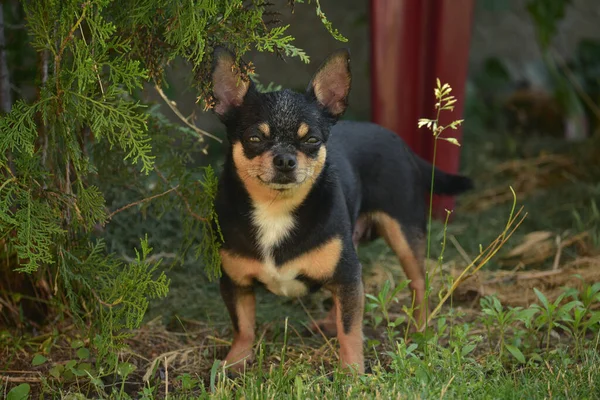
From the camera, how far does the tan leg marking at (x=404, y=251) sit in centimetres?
392

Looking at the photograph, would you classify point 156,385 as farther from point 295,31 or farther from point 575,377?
point 295,31

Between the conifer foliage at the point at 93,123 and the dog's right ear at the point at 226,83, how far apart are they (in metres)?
0.04

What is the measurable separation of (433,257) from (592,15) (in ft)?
14.0

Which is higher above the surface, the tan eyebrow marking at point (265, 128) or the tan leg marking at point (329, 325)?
the tan eyebrow marking at point (265, 128)

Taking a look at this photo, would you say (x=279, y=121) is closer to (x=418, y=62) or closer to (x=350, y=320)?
(x=350, y=320)

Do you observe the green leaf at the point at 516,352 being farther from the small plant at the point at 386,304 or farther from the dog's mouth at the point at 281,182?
the dog's mouth at the point at 281,182

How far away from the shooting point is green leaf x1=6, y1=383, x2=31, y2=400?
3.14 meters

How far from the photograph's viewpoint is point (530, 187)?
20.2 feet

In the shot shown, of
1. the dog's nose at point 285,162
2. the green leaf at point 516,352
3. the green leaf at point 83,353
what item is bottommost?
the green leaf at point 83,353

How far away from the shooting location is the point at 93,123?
132 inches

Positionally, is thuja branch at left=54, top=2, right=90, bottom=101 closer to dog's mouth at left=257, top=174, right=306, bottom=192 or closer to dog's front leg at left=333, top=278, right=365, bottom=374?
dog's mouth at left=257, top=174, right=306, bottom=192

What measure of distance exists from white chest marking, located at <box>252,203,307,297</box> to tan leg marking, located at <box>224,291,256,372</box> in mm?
223

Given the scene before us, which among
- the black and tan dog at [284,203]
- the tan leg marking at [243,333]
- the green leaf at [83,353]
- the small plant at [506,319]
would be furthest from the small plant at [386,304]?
the green leaf at [83,353]

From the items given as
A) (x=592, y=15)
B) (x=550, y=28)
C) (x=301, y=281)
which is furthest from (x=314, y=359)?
(x=592, y=15)
